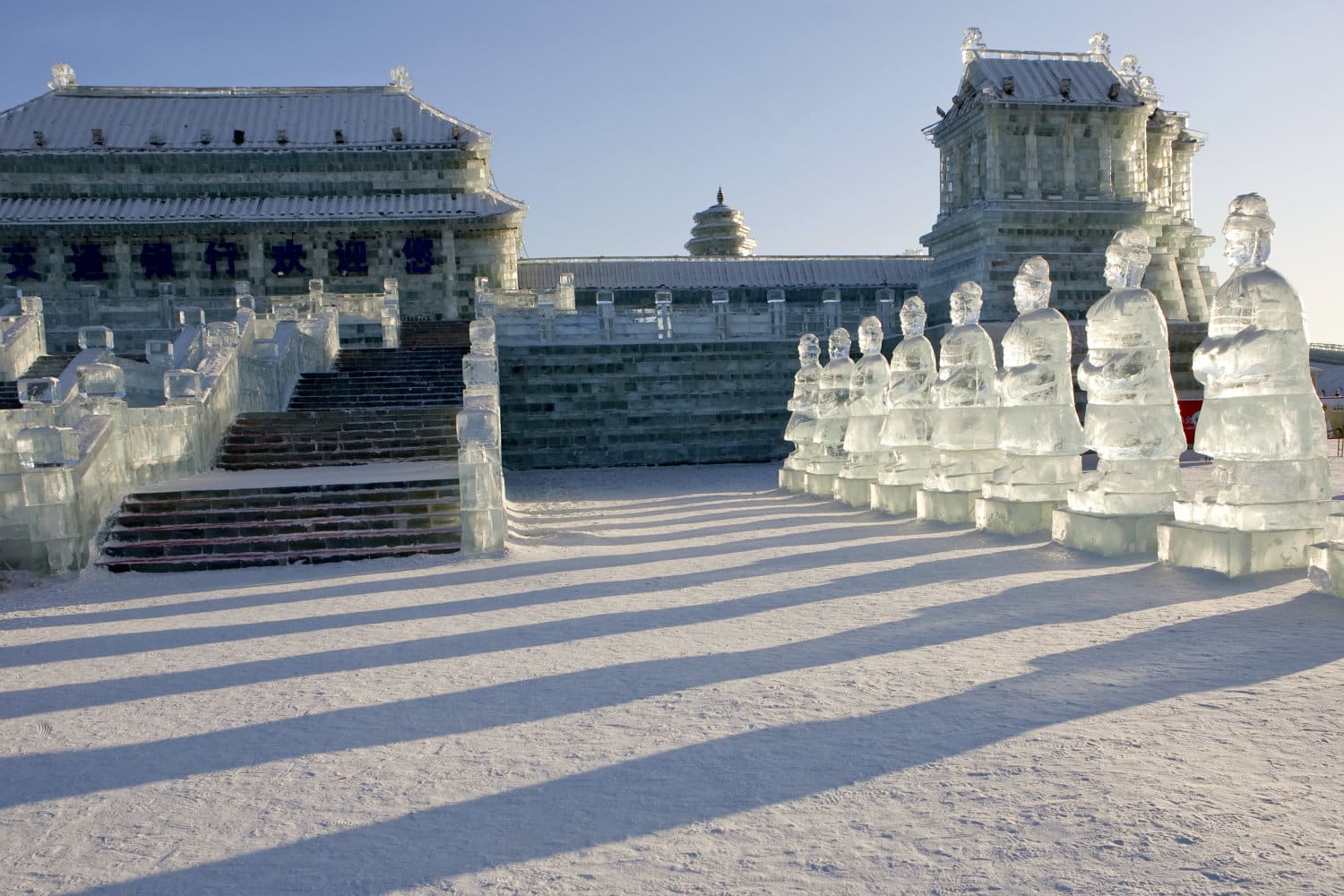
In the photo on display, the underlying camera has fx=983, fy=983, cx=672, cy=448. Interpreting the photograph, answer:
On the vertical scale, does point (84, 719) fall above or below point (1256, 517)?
below

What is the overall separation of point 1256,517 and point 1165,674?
2351mm

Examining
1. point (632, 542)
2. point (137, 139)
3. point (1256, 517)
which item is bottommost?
point (632, 542)

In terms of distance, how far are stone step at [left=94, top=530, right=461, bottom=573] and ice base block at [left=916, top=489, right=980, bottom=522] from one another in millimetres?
4517

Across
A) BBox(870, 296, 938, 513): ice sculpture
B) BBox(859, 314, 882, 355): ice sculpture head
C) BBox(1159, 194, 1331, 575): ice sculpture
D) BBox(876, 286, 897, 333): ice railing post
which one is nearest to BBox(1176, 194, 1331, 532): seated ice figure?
BBox(1159, 194, 1331, 575): ice sculpture

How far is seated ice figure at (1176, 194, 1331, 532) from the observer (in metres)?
5.87

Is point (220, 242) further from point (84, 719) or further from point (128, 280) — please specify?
point (84, 719)

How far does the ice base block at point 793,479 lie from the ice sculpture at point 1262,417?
7.38 metres

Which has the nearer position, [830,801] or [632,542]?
[830,801]

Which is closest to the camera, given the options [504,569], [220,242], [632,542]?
[504,569]

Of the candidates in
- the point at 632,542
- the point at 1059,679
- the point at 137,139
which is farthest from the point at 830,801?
the point at 137,139

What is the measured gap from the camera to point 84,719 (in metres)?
4.28

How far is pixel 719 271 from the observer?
3170cm

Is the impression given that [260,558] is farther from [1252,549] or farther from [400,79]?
[400,79]

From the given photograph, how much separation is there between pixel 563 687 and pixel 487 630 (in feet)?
4.73
